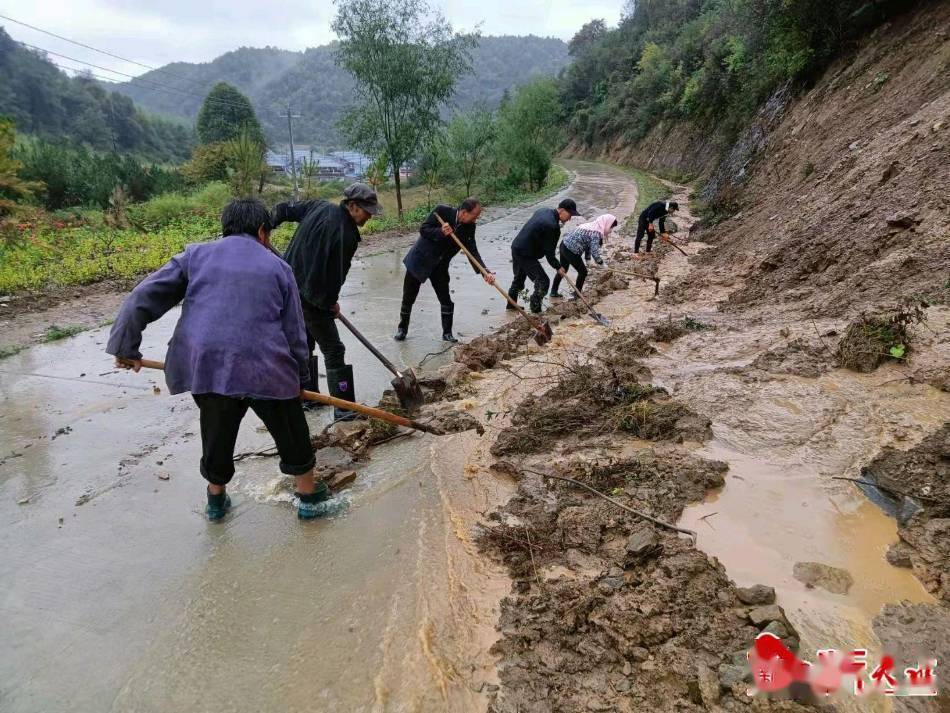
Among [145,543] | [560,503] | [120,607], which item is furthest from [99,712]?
[560,503]

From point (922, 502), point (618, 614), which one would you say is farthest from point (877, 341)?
point (618, 614)

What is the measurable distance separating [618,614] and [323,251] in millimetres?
2943

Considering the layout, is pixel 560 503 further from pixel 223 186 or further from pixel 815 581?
pixel 223 186

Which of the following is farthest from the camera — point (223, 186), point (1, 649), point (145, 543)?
point (223, 186)

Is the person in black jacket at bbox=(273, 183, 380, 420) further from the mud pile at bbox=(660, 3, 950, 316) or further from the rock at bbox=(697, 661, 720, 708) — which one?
the mud pile at bbox=(660, 3, 950, 316)

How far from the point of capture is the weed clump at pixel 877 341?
3.88 m

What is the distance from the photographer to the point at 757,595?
2.11 meters

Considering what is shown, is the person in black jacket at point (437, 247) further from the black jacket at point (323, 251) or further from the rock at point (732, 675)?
the rock at point (732, 675)

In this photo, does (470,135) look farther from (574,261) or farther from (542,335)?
(542,335)

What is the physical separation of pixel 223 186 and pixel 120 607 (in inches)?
984

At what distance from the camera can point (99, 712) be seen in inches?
76.5

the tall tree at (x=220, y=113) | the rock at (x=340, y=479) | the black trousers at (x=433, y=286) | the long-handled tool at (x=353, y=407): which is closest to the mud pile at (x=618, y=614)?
the long-handled tool at (x=353, y=407)

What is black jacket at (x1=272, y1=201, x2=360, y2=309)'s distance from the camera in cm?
386

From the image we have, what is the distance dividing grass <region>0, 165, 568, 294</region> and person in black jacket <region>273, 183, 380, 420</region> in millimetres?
5997
